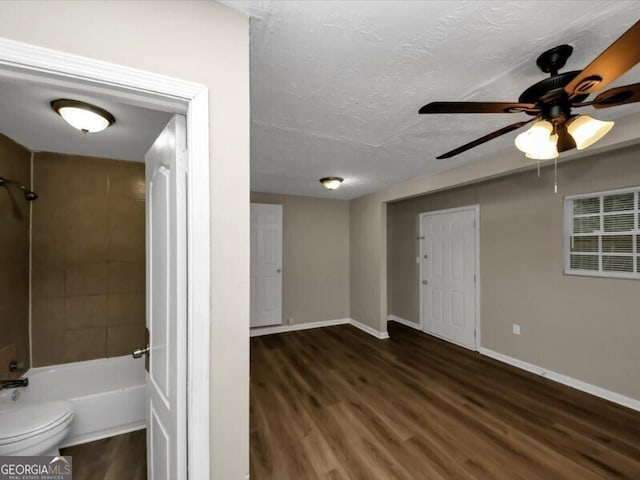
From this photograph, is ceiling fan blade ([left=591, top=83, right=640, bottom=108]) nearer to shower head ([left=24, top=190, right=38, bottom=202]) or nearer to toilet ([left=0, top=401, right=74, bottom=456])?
toilet ([left=0, top=401, right=74, bottom=456])

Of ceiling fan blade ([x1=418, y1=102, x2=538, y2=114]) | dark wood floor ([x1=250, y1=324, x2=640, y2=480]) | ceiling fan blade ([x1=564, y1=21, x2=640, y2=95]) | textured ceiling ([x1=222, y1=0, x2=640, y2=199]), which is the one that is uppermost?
textured ceiling ([x1=222, y1=0, x2=640, y2=199])

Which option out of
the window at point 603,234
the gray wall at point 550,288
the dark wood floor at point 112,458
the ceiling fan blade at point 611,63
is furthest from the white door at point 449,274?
the dark wood floor at point 112,458

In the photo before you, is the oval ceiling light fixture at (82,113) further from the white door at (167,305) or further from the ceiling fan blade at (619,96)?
the ceiling fan blade at (619,96)

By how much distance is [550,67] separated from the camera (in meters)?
1.23

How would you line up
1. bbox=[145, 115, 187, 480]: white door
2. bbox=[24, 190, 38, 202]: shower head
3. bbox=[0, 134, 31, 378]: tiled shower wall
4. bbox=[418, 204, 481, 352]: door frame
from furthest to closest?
bbox=[418, 204, 481, 352]: door frame
bbox=[24, 190, 38, 202]: shower head
bbox=[0, 134, 31, 378]: tiled shower wall
bbox=[145, 115, 187, 480]: white door

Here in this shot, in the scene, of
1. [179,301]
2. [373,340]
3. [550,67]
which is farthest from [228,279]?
[373,340]

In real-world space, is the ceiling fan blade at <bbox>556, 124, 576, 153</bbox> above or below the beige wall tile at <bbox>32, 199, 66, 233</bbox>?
above

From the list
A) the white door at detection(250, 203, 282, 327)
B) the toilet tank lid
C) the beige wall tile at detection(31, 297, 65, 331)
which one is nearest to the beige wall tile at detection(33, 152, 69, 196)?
the beige wall tile at detection(31, 297, 65, 331)

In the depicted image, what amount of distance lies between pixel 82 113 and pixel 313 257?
3572 mm

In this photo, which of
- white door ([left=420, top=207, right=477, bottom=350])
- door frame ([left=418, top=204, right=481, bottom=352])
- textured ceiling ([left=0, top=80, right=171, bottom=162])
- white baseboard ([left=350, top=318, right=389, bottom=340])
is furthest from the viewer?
white baseboard ([left=350, top=318, right=389, bottom=340])

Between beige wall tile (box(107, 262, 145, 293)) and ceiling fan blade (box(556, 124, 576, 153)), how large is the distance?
10.8 ft

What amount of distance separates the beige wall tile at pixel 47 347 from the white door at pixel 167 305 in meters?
1.68

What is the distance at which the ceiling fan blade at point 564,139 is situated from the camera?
1243 mm

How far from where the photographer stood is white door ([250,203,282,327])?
160 inches
